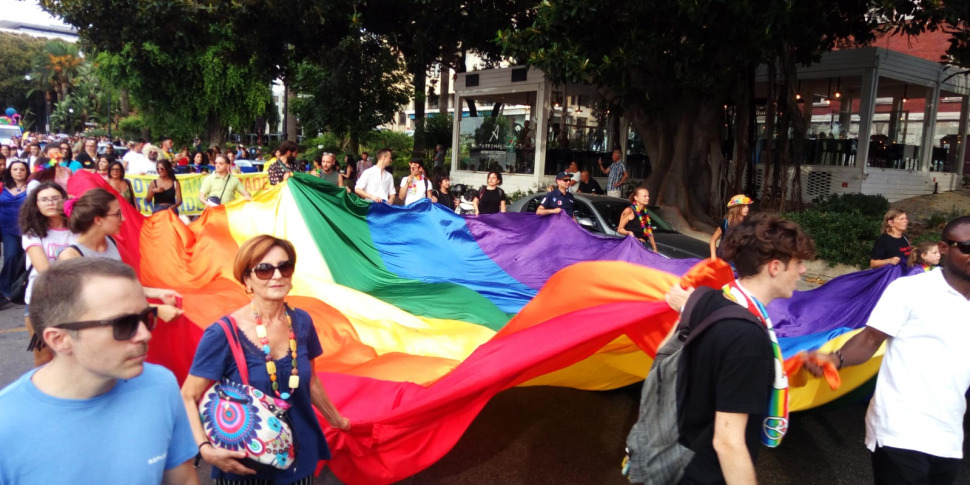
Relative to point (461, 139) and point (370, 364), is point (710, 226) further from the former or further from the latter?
point (370, 364)

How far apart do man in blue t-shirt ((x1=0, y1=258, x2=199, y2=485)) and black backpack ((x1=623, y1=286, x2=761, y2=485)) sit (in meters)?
1.59

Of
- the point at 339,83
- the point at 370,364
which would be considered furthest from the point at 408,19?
the point at 370,364

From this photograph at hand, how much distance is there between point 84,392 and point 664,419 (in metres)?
1.81

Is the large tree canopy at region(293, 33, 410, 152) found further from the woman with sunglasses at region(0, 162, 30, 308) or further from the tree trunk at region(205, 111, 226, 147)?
the woman with sunglasses at region(0, 162, 30, 308)

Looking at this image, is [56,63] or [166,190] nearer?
[166,190]

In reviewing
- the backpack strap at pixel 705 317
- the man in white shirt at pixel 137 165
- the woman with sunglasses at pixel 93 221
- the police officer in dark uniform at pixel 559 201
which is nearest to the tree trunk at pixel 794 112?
the police officer in dark uniform at pixel 559 201

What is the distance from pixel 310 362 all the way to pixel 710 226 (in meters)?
12.9

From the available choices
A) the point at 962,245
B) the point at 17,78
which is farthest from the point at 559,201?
the point at 17,78

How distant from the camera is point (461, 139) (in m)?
21.6

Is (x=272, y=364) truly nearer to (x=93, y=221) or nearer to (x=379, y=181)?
(x=93, y=221)

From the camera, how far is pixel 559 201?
843 centimetres

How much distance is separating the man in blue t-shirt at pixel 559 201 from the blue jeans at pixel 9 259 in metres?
5.74

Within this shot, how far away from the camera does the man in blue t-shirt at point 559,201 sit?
8.23 metres

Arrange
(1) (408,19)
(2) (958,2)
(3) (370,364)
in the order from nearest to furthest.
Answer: (3) (370,364) → (2) (958,2) → (1) (408,19)
